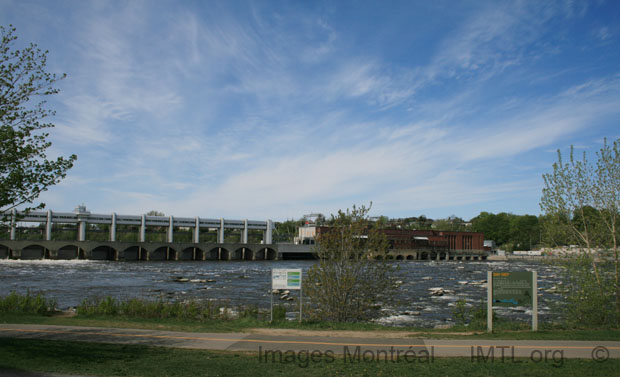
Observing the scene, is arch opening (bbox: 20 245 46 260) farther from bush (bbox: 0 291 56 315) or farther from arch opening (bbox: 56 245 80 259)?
bush (bbox: 0 291 56 315)

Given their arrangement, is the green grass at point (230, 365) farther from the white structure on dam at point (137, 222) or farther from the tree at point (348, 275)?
the white structure on dam at point (137, 222)

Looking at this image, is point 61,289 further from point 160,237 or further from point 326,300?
point 160,237

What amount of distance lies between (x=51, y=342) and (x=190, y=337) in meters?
4.00

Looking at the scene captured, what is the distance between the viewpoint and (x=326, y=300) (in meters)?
19.7

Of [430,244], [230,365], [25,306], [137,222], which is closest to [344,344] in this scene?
[230,365]

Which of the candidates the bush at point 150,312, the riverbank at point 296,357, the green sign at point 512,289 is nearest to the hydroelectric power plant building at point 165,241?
the bush at point 150,312

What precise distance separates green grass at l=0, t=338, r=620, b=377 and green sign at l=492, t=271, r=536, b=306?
4.62m

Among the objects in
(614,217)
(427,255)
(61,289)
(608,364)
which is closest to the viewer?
(608,364)

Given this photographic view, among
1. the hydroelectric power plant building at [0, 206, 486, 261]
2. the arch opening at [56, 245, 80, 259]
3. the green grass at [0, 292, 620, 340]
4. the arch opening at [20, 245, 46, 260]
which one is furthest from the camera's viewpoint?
the arch opening at [56, 245, 80, 259]

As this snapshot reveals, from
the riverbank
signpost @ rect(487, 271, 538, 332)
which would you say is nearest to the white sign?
the riverbank

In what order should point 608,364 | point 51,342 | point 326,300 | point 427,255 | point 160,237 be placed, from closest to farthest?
point 608,364
point 51,342
point 326,300
point 160,237
point 427,255

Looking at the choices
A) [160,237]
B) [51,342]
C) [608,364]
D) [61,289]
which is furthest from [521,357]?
[160,237]

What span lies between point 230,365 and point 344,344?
394 cm

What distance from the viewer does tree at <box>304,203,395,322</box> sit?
19609 mm
